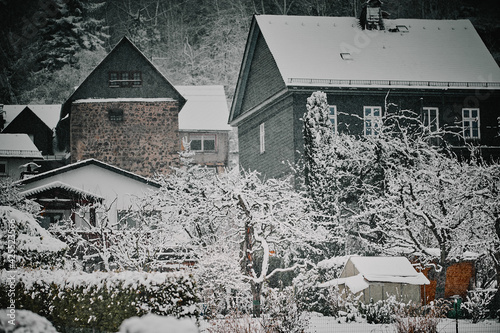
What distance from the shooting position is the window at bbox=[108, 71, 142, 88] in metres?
41.4

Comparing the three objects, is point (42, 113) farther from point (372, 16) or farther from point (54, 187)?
point (372, 16)

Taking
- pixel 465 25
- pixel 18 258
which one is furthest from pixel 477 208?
pixel 465 25

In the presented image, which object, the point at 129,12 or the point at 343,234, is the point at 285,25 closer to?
the point at 343,234

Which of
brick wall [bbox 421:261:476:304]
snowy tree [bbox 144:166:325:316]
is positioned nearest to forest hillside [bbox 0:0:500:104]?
brick wall [bbox 421:261:476:304]

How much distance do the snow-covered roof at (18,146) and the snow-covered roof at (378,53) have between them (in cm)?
1973

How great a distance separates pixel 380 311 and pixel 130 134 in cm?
2759

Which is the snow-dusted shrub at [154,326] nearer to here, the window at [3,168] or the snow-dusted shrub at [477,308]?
the snow-dusted shrub at [477,308]

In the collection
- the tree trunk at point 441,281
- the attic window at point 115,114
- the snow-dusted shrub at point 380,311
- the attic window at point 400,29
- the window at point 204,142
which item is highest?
the attic window at point 400,29

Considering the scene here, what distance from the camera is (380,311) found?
17531 mm

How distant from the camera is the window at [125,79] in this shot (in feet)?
136

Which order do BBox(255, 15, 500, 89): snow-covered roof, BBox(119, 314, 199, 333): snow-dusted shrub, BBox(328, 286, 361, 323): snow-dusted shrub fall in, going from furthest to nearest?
BBox(255, 15, 500, 89): snow-covered roof → BBox(328, 286, 361, 323): snow-dusted shrub → BBox(119, 314, 199, 333): snow-dusted shrub

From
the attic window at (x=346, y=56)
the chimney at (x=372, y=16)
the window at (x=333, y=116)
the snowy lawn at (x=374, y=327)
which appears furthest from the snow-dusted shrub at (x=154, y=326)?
the chimney at (x=372, y=16)

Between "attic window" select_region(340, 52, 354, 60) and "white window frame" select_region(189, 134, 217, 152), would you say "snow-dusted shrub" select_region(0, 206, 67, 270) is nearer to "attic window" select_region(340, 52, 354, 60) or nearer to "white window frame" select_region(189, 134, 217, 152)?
"attic window" select_region(340, 52, 354, 60)

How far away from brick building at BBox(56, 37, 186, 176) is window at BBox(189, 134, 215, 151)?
17.2ft
